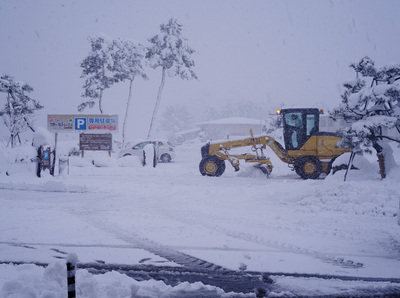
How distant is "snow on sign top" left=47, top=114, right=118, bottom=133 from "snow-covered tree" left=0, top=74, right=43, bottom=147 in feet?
23.3

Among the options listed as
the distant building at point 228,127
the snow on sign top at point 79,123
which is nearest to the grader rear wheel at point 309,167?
the snow on sign top at point 79,123

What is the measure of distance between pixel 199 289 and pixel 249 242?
224 centimetres

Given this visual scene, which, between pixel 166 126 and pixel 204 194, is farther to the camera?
pixel 166 126

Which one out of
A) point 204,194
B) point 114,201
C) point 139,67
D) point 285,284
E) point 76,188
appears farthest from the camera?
point 139,67

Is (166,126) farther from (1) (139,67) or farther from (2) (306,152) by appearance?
(2) (306,152)

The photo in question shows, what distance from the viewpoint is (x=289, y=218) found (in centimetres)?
765

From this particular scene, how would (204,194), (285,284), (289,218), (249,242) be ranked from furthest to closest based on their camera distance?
1. (204,194)
2. (289,218)
3. (249,242)
4. (285,284)

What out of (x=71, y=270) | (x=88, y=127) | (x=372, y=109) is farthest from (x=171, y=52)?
(x=71, y=270)

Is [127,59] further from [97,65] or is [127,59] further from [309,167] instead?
[309,167]

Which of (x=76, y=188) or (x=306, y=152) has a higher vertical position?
(x=306, y=152)

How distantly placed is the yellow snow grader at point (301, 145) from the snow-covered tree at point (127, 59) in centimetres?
2244

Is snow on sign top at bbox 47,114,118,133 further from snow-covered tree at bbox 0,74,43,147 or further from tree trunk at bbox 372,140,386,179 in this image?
tree trunk at bbox 372,140,386,179

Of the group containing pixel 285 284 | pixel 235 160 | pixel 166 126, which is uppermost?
pixel 166 126

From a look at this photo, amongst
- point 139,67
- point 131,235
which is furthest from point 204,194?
point 139,67
